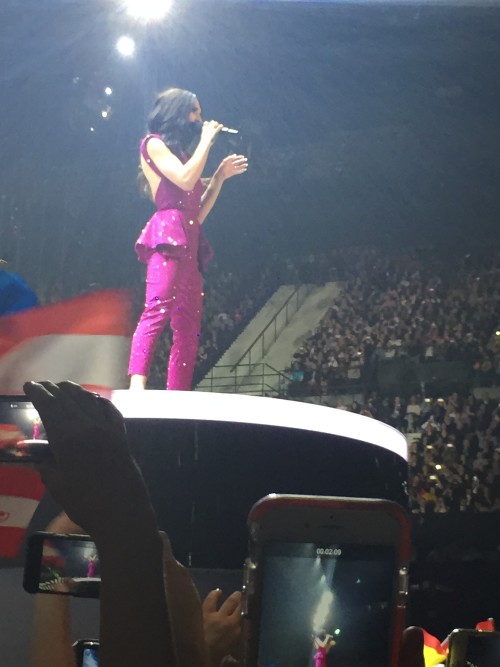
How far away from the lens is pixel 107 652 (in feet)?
1.17

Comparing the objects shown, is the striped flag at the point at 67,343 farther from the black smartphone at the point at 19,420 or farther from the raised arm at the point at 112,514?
the raised arm at the point at 112,514

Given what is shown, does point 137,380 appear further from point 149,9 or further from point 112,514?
point 149,9

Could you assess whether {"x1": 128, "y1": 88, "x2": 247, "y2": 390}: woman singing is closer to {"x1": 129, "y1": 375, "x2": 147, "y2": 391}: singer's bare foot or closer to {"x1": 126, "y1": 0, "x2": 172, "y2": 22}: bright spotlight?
{"x1": 129, "y1": 375, "x2": 147, "y2": 391}: singer's bare foot

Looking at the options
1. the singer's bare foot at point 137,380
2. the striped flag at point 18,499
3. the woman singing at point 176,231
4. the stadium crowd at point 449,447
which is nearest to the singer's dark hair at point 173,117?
the woman singing at point 176,231

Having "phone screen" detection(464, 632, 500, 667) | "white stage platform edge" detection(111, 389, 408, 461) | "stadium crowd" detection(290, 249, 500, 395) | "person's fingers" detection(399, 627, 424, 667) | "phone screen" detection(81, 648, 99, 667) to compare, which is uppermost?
"stadium crowd" detection(290, 249, 500, 395)

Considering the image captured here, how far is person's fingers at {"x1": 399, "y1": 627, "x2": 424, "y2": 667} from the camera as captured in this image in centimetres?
42

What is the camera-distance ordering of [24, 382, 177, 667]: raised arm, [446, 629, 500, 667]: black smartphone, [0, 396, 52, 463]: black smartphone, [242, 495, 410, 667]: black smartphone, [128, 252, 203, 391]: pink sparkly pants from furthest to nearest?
[128, 252, 203, 391]: pink sparkly pants, [0, 396, 52, 463]: black smartphone, [446, 629, 500, 667]: black smartphone, [242, 495, 410, 667]: black smartphone, [24, 382, 177, 667]: raised arm

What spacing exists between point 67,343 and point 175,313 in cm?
92

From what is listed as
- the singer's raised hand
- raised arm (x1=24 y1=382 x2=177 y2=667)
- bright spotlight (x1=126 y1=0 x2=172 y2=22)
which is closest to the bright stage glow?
raised arm (x1=24 y1=382 x2=177 y2=667)

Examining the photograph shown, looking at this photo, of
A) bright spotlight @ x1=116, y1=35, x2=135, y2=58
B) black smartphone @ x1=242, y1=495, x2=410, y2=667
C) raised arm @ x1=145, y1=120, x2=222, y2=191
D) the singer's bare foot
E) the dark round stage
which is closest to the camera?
black smartphone @ x1=242, y1=495, x2=410, y2=667

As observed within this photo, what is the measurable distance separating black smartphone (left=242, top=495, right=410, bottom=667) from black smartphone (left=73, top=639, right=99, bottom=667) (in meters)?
0.19

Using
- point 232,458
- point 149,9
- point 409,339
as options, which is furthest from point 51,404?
point 409,339

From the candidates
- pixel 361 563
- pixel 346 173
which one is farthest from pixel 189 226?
pixel 346 173

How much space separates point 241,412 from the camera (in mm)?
1412
